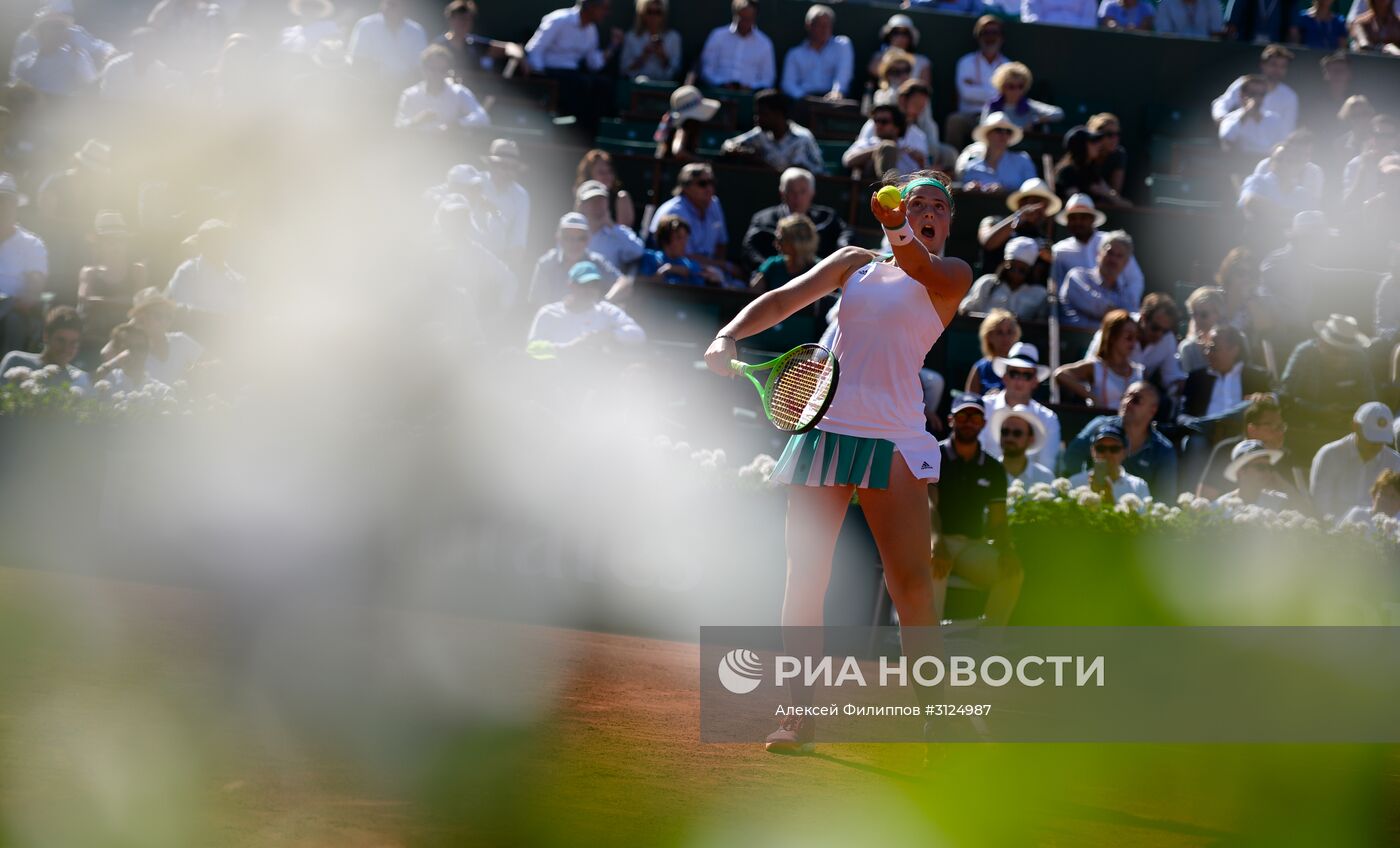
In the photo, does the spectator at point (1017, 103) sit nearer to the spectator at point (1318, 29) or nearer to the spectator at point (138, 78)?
the spectator at point (1318, 29)

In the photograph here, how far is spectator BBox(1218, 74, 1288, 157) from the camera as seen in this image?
13805 millimetres

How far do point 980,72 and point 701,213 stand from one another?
3796mm

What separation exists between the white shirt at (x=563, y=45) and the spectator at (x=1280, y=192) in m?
5.76

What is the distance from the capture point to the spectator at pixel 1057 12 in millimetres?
15117

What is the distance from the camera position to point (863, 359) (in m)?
4.85

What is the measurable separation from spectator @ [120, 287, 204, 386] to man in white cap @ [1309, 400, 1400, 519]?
22.3 ft

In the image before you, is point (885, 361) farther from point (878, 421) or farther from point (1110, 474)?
point (1110, 474)

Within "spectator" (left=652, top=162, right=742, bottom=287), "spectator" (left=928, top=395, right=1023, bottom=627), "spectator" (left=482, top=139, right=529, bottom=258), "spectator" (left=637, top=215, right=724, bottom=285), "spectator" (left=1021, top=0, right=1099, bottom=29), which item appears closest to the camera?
"spectator" (left=928, top=395, right=1023, bottom=627)

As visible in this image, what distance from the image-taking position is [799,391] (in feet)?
15.8

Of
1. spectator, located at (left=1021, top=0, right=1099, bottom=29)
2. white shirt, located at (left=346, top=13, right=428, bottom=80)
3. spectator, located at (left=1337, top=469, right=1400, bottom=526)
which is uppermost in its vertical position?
spectator, located at (left=1021, top=0, right=1099, bottom=29)

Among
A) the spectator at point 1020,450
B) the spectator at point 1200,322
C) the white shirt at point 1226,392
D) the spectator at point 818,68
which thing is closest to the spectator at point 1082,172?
the spectator at point 1200,322

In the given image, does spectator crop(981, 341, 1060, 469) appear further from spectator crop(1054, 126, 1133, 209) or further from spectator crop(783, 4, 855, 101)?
spectator crop(783, 4, 855, 101)

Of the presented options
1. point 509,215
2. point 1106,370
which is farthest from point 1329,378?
point 509,215

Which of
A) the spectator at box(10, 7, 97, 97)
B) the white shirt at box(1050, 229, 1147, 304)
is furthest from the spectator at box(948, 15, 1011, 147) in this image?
the spectator at box(10, 7, 97, 97)
